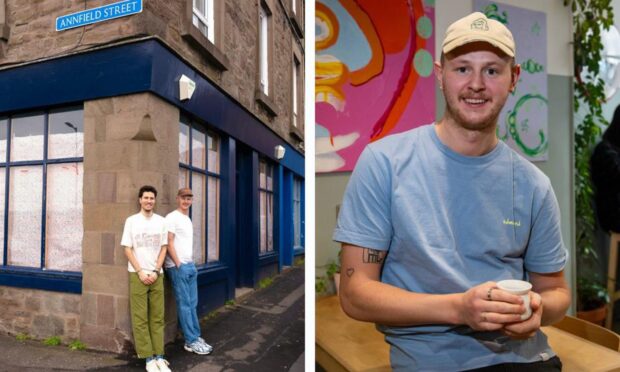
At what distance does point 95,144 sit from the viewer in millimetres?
995

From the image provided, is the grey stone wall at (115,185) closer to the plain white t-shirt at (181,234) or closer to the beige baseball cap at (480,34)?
the plain white t-shirt at (181,234)

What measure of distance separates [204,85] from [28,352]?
81cm

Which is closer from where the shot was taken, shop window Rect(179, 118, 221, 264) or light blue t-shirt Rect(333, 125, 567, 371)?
shop window Rect(179, 118, 221, 264)

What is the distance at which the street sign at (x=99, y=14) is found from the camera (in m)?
0.98

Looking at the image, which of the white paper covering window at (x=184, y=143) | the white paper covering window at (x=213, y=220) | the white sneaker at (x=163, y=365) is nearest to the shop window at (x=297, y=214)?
the white paper covering window at (x=213, y=220)

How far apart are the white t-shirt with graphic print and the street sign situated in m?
0.48

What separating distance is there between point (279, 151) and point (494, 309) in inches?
28.3

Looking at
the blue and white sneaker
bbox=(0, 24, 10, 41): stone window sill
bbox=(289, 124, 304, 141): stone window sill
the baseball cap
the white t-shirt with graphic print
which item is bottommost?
the blue and white sneaker

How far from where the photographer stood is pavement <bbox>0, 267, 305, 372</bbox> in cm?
102

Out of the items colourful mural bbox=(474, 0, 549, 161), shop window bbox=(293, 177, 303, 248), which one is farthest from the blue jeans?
colourful mural bbox=(474, 0, 549, 161)

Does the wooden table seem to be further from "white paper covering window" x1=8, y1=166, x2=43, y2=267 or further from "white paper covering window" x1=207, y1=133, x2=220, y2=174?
"white paper covering window" x1=8, y1=166, x2=43, y2=267

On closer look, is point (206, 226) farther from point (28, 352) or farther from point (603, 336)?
point (603, 336)

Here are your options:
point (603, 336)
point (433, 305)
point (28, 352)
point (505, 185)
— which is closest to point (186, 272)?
point (28, 352)

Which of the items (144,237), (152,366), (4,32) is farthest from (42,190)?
(152,366)
